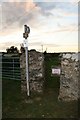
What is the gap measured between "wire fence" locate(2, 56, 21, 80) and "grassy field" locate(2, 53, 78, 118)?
139 cm

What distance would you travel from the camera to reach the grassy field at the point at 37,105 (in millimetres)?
9883

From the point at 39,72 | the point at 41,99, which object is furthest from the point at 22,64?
the point at 41,99

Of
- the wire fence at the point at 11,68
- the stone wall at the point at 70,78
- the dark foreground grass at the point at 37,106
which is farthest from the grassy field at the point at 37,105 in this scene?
the wire fence at the point at 11,68

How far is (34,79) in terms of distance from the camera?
12.2 m

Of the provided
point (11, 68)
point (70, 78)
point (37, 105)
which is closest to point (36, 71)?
point (70, 78)

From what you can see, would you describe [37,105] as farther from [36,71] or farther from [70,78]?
[36,71]

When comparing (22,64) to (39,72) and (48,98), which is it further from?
(48,98)

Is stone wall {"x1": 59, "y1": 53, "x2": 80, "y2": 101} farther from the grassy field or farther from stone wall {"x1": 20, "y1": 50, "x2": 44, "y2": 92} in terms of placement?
Answer: stone wall {"x1": 20, "y1": 50, "x2": 44, "y2": 92}

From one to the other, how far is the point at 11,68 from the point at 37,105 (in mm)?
4447

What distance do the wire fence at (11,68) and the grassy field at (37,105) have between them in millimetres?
1392

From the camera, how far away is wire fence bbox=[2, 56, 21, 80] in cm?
1445

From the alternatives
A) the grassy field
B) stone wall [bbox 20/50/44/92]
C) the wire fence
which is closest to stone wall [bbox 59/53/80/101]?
the grassy field

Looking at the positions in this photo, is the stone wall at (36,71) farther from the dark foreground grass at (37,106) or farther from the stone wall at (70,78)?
the stone wall at (70,78)

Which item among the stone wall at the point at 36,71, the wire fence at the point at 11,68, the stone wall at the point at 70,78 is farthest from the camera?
the wire fence at the point at 11,68
